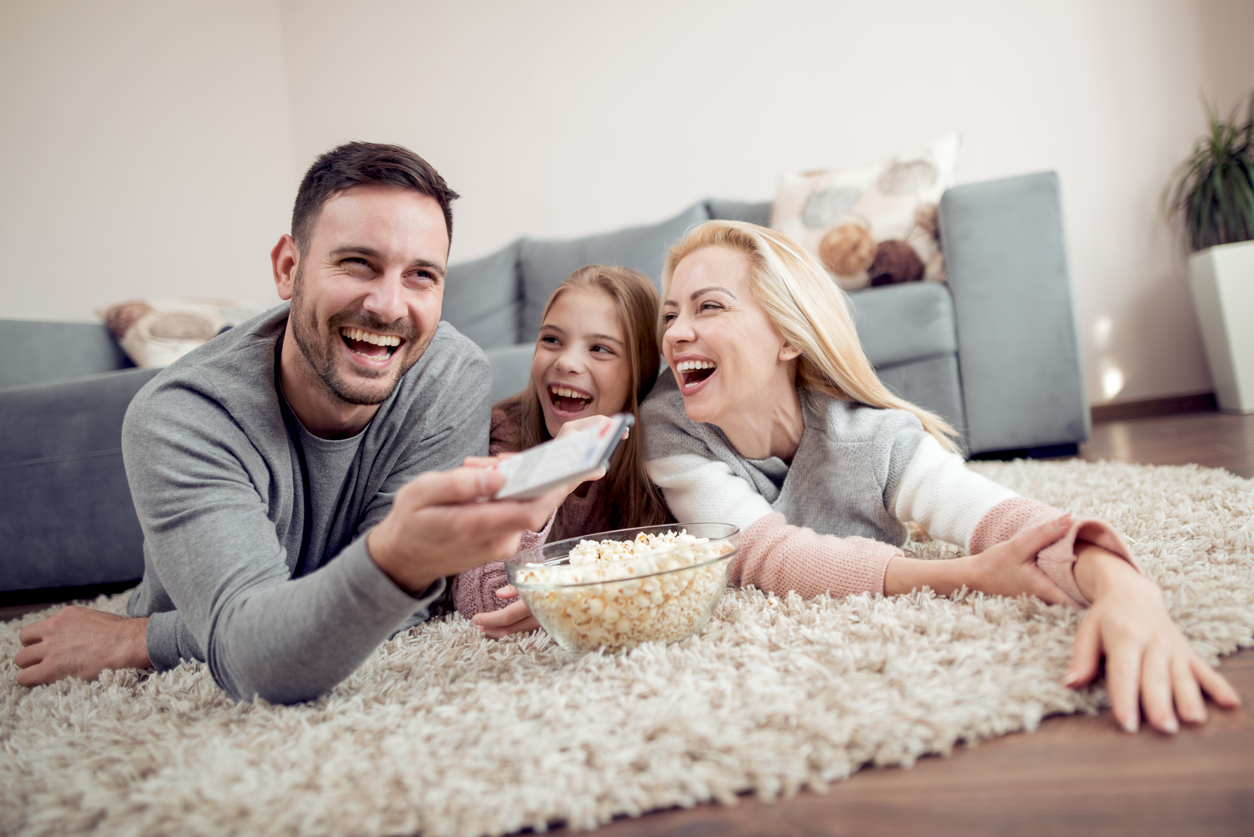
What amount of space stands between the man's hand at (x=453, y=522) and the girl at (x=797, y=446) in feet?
1.60

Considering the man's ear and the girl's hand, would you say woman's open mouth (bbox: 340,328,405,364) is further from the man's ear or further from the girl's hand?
the girl's hand

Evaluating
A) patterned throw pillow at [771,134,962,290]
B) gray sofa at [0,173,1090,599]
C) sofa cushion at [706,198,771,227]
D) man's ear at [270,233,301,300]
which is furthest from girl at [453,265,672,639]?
sofa cushion at [706,198,771,227]

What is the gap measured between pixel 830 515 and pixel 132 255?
3.12 meters

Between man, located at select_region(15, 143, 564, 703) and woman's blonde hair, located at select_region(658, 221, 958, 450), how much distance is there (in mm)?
479

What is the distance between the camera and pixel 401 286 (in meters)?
0.95

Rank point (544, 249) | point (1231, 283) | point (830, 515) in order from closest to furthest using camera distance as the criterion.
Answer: point (830, 515) < point (1231, 283) < point (544, 249)

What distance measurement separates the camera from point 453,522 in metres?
0.60

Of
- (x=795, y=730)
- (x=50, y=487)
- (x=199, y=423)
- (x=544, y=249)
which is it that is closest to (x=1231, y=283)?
(x=544, y=249)

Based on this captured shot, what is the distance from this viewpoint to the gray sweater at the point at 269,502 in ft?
2.23

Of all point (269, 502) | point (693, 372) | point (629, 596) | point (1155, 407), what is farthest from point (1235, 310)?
point (269, 502)

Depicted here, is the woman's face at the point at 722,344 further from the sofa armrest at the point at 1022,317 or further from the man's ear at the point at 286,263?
the sofa armrest at the point at 1022,317

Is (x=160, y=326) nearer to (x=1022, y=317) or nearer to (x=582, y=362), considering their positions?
(x=582, y=362)

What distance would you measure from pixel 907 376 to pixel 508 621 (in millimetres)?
1549

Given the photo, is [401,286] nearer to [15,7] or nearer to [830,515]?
[830,515]
